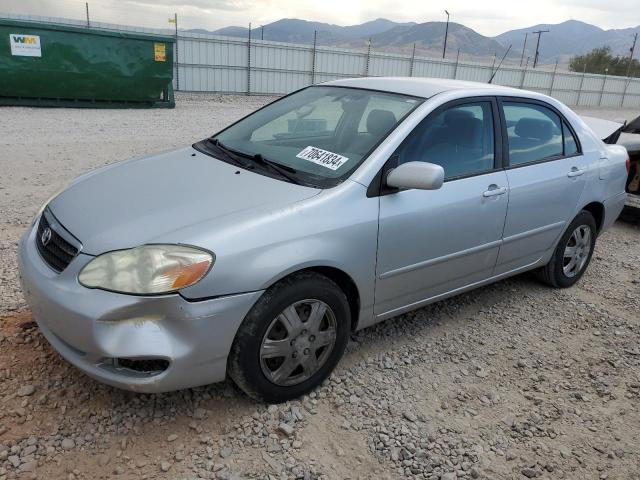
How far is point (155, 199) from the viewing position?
271 cm

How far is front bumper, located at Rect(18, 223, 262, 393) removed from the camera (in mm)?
2258

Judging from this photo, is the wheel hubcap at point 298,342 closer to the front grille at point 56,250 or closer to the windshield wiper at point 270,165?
the windshield wiper at point 270,165

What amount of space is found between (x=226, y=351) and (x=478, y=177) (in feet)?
6.32

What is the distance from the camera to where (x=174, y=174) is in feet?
10.0

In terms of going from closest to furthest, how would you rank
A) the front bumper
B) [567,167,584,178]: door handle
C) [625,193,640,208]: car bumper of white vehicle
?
the front bumper, [567,167,584,178]: door handle, [625,193,640,208]: car bumper of white vehicle

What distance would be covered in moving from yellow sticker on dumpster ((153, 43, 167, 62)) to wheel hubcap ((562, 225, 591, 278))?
42.5 feet

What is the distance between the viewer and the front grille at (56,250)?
2457mm

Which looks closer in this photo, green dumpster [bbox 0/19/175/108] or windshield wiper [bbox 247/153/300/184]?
windshield wiper [bbox 247/153/300/184]

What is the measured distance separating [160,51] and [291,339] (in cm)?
1379

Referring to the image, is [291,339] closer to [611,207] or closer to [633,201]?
[611,207]

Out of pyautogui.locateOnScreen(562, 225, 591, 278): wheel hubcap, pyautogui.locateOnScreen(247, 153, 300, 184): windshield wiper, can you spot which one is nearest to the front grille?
pyautogui.locateOnScreen(247, 153, 300, 184): windshield wiper

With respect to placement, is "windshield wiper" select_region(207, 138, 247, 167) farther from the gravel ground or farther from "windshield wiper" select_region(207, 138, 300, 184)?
the gravel ground

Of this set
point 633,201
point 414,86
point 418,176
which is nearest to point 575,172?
point 414,86

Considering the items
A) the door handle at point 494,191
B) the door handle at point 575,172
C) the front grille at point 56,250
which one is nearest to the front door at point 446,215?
the door handle at point 494,191
